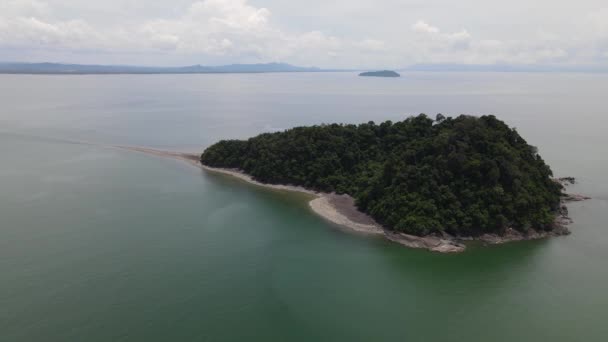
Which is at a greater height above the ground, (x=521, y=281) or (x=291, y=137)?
(x=291, y=137)

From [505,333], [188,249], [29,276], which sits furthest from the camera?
[188,249]

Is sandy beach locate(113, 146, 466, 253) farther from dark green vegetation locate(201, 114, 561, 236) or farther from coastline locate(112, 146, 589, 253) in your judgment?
dark green vegetation locate(201, 114, 561, 236)

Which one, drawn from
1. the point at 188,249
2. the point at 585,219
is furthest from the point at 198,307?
the point at 585,219

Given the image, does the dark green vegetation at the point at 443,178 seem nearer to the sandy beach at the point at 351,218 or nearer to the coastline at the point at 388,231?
the coastline at the point at 388,231

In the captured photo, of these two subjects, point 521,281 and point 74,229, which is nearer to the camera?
point 521,281

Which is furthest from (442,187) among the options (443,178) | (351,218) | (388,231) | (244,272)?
(244,272)

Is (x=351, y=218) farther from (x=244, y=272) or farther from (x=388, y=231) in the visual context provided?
(x=244, y=272)

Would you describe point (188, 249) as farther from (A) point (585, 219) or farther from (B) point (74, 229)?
(A) point (585, 219)
